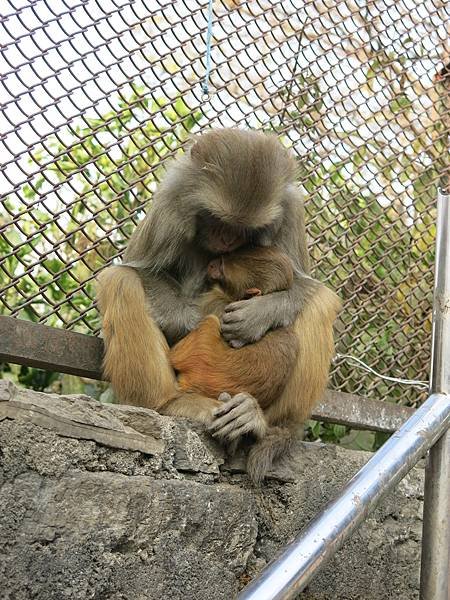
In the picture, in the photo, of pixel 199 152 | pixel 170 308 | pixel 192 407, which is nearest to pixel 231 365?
pixel 192 407

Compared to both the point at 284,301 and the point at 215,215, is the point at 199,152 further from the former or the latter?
the point at 284,301

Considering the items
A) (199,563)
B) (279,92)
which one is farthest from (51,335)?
(279,92)

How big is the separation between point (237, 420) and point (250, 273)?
0.70 metres

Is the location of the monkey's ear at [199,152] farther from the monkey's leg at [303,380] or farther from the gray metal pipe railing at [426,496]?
the gray metal pipe railing at [426,496]

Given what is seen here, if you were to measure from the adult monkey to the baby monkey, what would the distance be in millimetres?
42

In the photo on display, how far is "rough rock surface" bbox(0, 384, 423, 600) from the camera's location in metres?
2.67

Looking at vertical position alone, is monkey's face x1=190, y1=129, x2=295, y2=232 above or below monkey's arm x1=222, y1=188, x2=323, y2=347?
above

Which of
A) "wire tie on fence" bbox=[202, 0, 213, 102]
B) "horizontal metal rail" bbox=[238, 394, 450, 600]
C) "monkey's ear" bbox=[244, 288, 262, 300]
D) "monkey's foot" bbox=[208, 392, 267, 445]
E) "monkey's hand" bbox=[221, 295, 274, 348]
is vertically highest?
"wire tie on fence" bbox=[202, 0, 213, 102]

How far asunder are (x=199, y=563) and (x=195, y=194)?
1.48 meters

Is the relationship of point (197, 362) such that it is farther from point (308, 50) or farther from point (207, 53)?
point (308, 50)

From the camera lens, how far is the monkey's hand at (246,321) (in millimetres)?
3629

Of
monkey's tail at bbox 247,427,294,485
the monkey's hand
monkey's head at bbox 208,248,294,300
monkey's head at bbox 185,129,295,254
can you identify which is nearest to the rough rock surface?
monkey's tail at bbox 247,427,294,485

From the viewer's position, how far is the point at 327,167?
5051 mm

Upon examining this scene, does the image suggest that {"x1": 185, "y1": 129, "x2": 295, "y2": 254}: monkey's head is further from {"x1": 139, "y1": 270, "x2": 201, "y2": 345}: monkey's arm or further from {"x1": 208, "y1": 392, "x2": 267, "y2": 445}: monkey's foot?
{"x1": 208, "y1": 392, "x2": 267, "y2": 445}: monkey's foot
